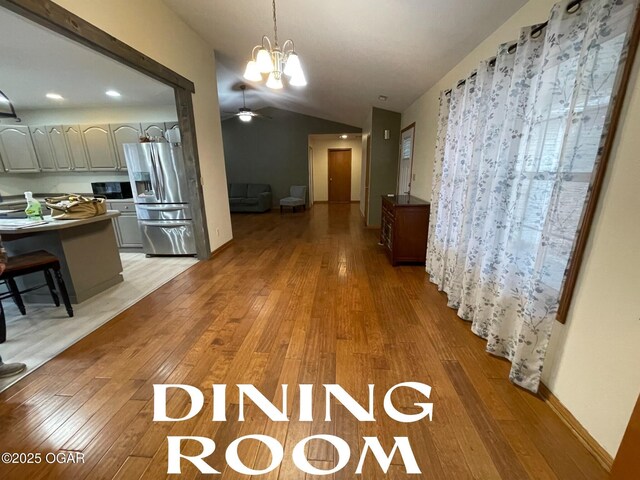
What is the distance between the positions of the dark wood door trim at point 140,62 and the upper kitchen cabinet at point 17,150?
130 inches

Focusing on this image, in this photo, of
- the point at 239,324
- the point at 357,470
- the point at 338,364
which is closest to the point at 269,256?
the point at 239,324

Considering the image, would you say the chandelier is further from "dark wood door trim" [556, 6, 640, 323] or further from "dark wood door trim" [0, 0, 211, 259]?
"dark wood door trim" [556, 6, 640, 323]

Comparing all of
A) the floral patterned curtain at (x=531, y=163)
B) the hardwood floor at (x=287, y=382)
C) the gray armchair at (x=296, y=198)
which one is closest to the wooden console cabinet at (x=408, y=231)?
the hardwood floor at (x=287, y=382)

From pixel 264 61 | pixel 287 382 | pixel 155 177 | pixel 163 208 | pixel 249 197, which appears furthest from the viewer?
pixel 249 197

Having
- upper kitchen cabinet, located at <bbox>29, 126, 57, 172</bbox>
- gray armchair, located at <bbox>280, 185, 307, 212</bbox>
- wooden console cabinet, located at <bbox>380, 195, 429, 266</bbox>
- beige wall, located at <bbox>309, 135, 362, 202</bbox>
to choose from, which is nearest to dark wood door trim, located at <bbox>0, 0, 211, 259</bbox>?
wooden console cabinet, located at <bbox>380, 195, 429, 266</bbox>

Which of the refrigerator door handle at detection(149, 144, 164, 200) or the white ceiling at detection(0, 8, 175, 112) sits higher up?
the white ceiling at detection(0, 8, 175, 112)

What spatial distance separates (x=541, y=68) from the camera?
4.83 feet

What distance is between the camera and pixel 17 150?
4484mm

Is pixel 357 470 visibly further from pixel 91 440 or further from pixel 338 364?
pixel 91 440

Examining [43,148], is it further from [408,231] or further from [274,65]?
[408,231]

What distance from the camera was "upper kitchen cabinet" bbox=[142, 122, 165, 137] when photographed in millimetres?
4340

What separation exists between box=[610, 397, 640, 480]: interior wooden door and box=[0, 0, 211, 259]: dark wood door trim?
3733mm

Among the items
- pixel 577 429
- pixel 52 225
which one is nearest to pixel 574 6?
pixel 577 429

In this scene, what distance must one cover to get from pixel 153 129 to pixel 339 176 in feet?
21.8
